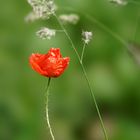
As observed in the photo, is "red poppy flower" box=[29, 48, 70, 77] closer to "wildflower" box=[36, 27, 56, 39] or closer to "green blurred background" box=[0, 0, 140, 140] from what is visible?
"wildflower" box=[36, 27, 56, 39]

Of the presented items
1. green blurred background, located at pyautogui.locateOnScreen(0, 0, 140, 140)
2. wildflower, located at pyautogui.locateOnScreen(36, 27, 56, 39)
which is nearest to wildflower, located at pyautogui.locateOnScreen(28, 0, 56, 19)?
wildflower, located at pyautogui.locateOnScreen(36, 27, 56, 39)

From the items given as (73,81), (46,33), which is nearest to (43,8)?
(46,33)

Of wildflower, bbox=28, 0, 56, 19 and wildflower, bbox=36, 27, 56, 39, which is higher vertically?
wildflower, bbox=28, 0, 56, 19

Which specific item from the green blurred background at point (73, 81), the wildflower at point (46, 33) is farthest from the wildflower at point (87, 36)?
the green blurred background at point (73, 81)

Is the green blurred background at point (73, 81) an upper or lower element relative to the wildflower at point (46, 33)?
lower

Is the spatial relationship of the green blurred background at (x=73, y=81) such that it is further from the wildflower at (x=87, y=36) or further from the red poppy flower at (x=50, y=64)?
the wildflower at (x=87, y=36)

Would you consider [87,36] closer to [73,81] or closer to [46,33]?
[46,33]
